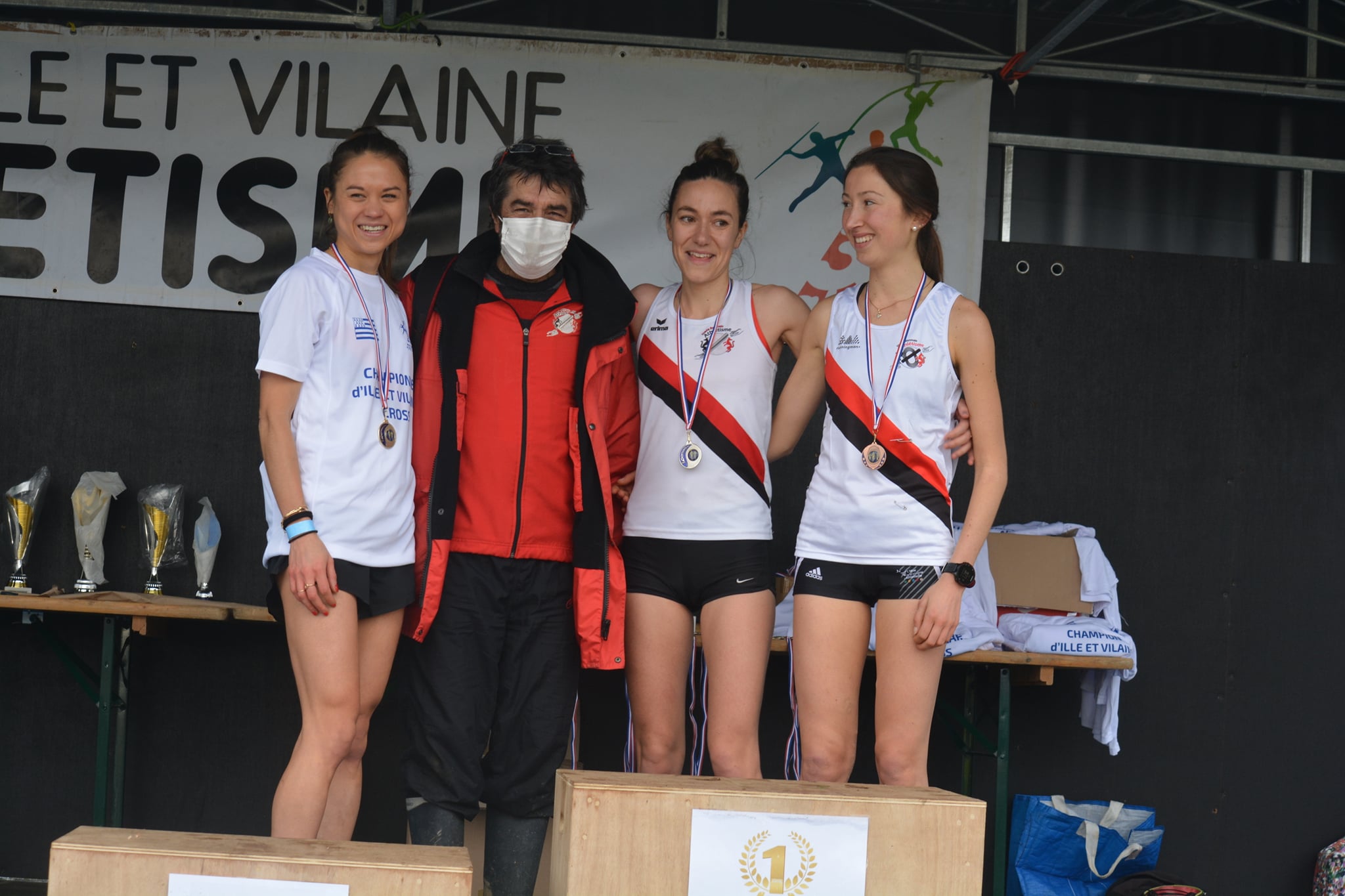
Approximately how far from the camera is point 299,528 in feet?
7.07

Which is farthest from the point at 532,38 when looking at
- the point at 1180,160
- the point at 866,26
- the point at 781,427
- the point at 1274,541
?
Answer: the point at 1274,541

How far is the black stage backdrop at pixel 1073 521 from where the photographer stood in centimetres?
394

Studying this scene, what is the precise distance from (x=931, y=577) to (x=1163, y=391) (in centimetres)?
229

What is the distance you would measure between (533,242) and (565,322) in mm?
191

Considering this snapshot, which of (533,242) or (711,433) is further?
(711,433)

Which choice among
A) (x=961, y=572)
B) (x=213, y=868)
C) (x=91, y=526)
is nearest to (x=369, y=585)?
(x=213, y=868)

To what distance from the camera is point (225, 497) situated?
398 centimetres

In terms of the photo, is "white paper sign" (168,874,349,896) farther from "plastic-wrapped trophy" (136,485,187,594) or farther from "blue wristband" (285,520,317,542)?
"plastic-wrapped trophy" (136,485,187,594)

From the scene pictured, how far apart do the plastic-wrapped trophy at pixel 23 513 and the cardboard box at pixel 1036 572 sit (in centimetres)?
297

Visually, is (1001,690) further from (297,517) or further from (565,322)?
(297,517)

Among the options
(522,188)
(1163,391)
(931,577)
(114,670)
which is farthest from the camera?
(1163,391)

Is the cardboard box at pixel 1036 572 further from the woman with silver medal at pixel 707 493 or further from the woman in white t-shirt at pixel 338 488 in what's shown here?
the woman in white t-shirt at pixel 338 488

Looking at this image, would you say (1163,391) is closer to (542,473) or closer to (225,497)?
(542,473)

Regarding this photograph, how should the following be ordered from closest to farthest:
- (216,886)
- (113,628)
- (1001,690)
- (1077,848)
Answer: (216,886), (113,628), (1001,690), (1077,848)
